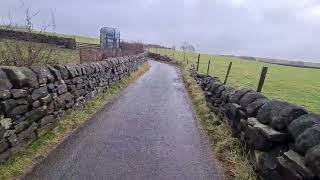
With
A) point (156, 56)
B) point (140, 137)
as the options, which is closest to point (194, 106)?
point (140, 137)

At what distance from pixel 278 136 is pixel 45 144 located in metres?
4.40

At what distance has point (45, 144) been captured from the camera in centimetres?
712

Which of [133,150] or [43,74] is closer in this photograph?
[133,150]

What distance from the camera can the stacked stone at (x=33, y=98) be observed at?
6.06 metres

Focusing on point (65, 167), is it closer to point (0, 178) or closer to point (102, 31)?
point (0, 178)

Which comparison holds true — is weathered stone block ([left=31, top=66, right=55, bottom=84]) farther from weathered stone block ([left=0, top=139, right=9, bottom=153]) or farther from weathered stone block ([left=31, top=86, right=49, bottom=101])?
weathered stone block ([left=0, top=139, right=9, bottom=153])

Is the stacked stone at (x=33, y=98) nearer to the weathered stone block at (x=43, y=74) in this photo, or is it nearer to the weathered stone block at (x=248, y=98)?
the weathered stone block at (x=43, y=74)

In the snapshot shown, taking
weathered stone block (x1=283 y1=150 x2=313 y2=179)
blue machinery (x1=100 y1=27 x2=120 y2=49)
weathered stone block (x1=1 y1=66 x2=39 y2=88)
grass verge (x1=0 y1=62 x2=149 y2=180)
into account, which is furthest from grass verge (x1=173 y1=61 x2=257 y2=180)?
blue machinery (x1=100 y1=27 x2=120 y2=49)

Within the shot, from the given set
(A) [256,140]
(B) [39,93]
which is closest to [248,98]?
(A) [256,140]

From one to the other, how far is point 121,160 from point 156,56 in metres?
49.4

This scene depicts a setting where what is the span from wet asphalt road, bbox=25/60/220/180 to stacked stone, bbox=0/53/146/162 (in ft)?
2.07

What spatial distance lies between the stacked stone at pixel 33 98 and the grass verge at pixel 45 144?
0.13 metres

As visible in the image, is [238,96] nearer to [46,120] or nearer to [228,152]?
[228,152]

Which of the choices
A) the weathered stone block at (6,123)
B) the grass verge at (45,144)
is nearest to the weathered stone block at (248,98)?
the grass verge at (45,144)
